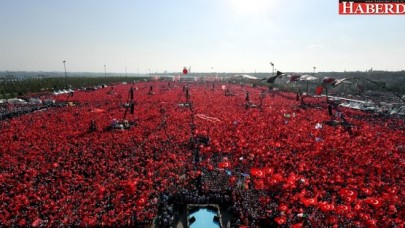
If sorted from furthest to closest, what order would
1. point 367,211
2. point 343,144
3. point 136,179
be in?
1. point 343,144
2. point 136,179
3. point 367,211

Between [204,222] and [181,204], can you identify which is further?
[181,204]

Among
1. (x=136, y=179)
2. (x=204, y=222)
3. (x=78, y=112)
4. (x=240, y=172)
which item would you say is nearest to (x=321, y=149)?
(x=240, y=172)

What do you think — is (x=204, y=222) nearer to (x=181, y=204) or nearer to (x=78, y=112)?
(x=181, y=204)

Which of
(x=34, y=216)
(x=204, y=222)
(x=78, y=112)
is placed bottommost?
(x=204, y=222)

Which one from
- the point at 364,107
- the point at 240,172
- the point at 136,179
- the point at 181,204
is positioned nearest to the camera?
the point at 181,204

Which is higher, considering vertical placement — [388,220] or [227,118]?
[227,118]

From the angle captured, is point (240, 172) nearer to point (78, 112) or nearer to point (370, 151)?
point (370, 151)

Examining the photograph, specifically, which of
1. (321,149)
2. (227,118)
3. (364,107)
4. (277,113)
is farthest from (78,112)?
(364,107)
